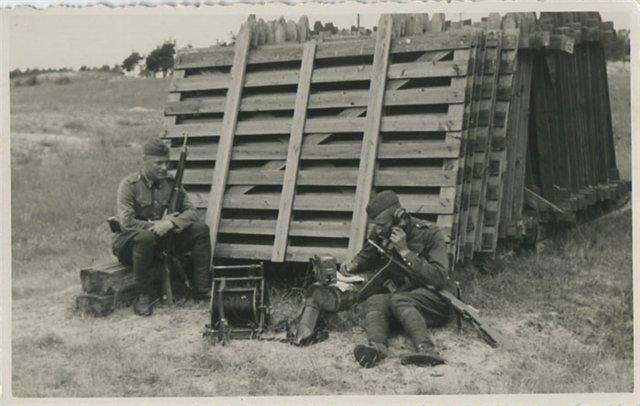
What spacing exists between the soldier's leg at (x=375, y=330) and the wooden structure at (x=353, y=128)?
103 cm

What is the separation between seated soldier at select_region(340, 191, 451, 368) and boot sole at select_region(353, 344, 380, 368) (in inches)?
1.4

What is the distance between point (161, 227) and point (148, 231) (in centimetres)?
13

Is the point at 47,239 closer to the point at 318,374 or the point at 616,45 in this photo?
the point at 318,374

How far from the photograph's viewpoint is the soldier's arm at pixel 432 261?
272 inches

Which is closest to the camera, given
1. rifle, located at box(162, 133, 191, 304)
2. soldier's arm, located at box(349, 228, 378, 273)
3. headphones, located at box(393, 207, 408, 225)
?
headphones, located at box(393, 207, 408, 225)

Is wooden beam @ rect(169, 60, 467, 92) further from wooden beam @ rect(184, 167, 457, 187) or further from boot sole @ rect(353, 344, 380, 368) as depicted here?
boot sole @ rect(353, 344, 380, 368)

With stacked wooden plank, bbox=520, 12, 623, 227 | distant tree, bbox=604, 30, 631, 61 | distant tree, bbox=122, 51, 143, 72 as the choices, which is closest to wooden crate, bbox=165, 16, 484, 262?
distant tree, bbox=122, 51, 143, 72

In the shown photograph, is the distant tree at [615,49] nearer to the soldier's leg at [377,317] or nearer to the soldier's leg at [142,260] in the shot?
the soldier's leg at [377,317]

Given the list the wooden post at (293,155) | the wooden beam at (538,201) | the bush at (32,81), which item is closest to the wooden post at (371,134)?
the wooden post at (293,155)

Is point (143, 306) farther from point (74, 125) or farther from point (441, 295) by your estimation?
point (74, 125)

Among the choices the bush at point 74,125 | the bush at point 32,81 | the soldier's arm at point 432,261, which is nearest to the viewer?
the soldier's arm at point 432,261

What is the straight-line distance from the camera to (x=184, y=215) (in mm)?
8133

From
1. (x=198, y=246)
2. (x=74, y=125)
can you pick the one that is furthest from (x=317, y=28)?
(x=74, y=125)

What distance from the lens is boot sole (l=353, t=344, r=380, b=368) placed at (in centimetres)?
657
